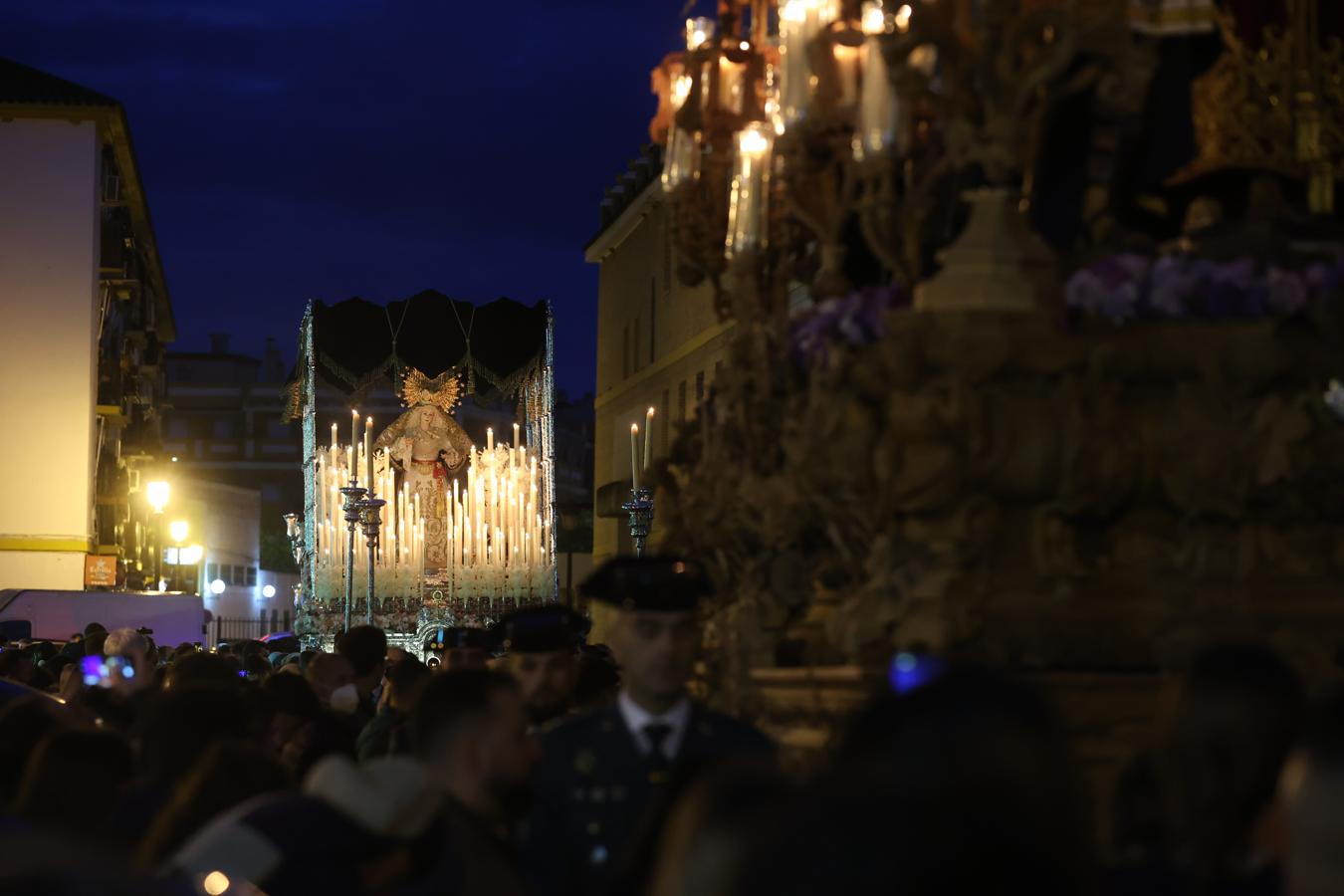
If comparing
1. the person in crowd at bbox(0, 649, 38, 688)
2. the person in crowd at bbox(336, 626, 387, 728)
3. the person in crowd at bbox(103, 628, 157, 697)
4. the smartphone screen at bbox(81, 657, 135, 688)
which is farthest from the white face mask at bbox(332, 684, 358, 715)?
the person in crowd at bbox(0, 649, 38, 688)

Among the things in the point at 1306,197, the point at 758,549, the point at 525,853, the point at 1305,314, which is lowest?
the point at 525,853

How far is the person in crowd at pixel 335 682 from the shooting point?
1256cm

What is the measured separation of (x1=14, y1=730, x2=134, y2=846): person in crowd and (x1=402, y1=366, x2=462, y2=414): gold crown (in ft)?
90.7

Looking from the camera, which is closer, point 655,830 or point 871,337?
point 655,830

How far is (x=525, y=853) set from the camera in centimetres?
631

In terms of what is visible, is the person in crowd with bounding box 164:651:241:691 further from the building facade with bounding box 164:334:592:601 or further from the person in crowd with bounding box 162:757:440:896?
the building facade with bounding box 164:334:592:601

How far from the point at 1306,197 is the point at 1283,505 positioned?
2.39 metres

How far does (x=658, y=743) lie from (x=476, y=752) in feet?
2.11

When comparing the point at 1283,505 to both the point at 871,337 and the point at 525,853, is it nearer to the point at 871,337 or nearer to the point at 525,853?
the point at 871,337

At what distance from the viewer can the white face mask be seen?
12510mm

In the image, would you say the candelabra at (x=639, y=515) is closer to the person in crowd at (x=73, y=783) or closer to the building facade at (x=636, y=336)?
the building facade at (x=636, y=336)

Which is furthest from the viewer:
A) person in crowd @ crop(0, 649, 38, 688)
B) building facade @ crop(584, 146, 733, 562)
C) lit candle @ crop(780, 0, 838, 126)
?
building facade @ crop(584, 146, 733, 562)

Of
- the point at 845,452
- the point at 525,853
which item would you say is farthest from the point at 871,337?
the point at 525,853

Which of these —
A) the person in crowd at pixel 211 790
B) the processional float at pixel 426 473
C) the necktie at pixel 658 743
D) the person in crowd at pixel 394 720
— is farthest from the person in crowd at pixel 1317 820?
the processional float at pixel 426 473
